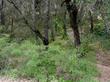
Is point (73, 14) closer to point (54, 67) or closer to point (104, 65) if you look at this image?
point (104, 65)

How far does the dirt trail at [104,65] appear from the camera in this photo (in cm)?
1200

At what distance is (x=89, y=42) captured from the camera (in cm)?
1895

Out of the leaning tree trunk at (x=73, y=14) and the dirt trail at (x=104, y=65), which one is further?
the leaning tree trunk at (x=73, y=14)

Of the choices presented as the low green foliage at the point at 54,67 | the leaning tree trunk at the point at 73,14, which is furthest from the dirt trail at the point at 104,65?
the low green foliage at the point at 54,67

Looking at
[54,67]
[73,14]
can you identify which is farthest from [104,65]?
[54,67]

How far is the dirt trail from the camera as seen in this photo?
39.4ft

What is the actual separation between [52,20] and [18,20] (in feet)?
9.79

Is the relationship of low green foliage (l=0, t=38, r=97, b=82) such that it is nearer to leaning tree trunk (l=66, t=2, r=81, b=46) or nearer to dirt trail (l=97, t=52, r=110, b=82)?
dirt trail (l=97, t=52, r=110, b=82)

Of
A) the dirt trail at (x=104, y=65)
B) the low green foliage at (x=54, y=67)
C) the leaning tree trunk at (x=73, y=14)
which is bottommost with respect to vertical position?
the dirt trail at (x=104, y=65)

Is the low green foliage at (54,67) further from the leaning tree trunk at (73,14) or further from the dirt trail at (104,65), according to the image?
the leaning tree trunk at (73,14)

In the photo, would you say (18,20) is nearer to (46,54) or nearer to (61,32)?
(61,32)

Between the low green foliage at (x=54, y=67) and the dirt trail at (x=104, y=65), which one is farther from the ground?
the low green foliage at (x=54, y=67)

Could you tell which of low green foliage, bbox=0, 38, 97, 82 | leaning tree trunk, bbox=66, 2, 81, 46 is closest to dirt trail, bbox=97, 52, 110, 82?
leaning tree trunk, bbox=66, 2, 81, 46

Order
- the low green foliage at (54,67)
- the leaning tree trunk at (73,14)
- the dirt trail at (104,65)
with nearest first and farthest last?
the low green foliage at (54,67) → the dirt trail at (104,65) → the leaning tree trunk at (73,14)
